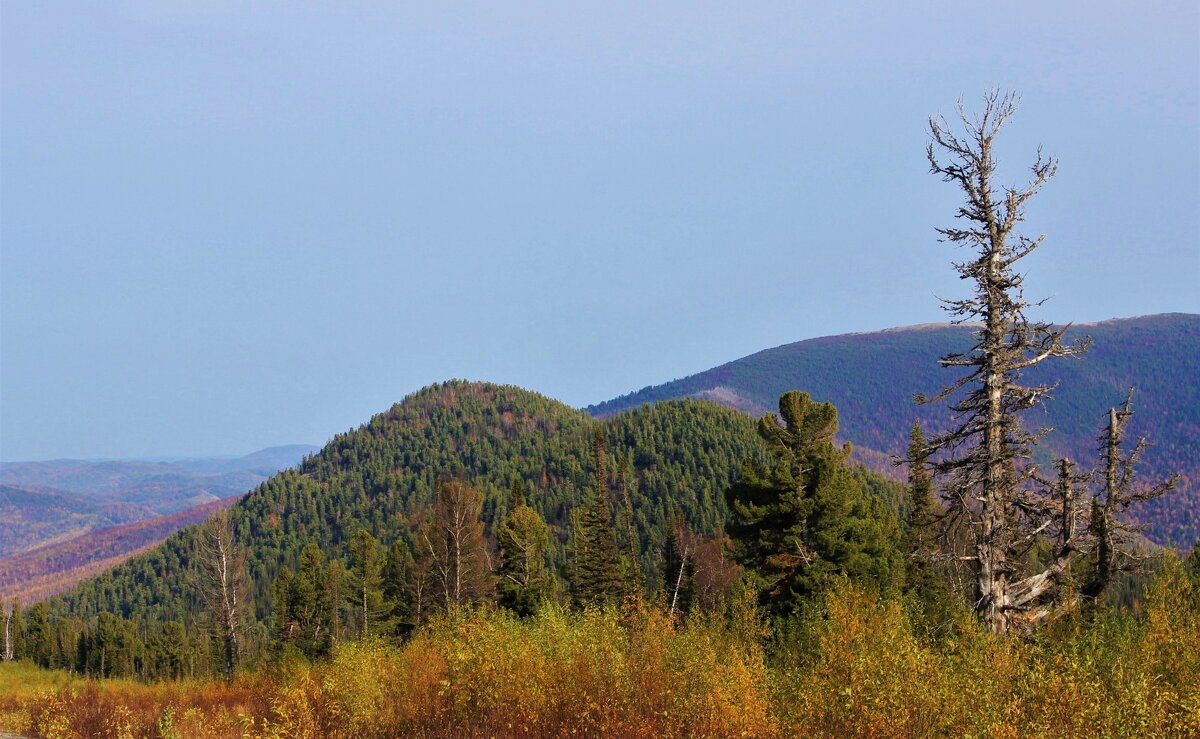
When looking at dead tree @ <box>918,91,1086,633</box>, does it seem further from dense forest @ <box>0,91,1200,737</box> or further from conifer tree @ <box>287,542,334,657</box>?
conifer tree @ <box>287,542,334,657</box>

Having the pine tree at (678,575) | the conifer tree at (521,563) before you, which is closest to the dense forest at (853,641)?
the conifer tree at (521,563)

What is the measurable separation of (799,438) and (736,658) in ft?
67.1

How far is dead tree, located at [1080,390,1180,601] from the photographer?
87.5 feet

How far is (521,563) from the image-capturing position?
60.4 metres

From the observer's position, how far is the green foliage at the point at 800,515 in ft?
111

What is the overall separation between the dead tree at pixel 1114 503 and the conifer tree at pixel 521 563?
35222mm

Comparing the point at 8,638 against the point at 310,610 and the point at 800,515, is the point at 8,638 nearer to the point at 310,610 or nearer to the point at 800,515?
the point at 310,610

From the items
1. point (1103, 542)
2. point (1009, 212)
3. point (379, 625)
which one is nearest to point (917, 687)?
point (1009, 212)

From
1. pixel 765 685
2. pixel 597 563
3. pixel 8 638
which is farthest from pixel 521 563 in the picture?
pixel 8 638

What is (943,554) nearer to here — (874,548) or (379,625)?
(874,548)

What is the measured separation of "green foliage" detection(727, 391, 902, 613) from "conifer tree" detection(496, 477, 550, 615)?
23772 millimetres

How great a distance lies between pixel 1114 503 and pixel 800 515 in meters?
10.9

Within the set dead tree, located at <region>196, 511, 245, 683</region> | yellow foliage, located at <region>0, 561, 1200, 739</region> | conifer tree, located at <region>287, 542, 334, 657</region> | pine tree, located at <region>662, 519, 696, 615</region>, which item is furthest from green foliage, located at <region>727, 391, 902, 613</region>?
conifer tree, located at <region>287, 542, 334, 657</region>

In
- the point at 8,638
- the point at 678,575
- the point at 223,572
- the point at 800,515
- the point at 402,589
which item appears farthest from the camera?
the point at 8,638
